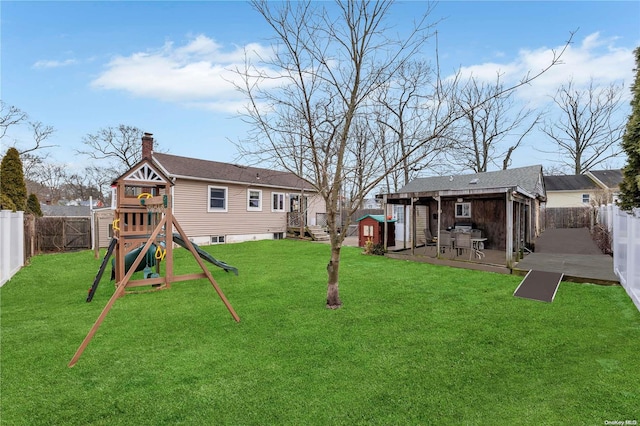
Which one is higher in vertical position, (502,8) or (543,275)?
(502,8)

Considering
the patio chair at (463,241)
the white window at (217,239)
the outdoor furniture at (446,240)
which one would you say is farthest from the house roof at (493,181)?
the white window at (217,239)

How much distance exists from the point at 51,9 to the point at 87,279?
313 inches

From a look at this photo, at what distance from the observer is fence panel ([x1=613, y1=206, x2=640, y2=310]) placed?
5.43 metres

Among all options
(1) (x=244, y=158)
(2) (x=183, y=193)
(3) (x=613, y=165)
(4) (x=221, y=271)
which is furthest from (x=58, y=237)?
(3) (x=613, y=165)

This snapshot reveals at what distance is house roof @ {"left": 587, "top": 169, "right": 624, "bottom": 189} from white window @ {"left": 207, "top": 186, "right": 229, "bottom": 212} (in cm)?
2911

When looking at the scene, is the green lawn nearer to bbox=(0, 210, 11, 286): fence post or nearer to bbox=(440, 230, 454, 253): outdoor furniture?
bbox=(0, 210, 11, 286): fence post

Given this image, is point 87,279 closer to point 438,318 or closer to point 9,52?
point 9,52

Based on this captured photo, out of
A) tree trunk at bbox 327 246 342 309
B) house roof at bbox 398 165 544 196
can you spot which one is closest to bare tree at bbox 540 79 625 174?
house roof at bbox 398 165 544 196

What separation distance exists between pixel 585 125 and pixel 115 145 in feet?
132

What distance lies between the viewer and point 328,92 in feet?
19.0

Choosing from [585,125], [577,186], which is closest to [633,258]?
[577,186]

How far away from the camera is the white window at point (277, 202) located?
1881 centimetres

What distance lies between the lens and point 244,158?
568 cm

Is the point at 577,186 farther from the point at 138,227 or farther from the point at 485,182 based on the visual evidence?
the point at 138,227
